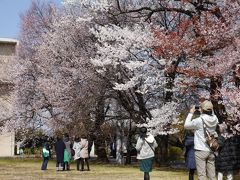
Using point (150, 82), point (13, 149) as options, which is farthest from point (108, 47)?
point (13, 149)

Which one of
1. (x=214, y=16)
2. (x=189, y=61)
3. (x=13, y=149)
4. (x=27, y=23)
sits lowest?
(x=13, y=149)

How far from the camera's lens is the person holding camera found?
27.1ft

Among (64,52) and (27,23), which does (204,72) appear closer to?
(64,52)

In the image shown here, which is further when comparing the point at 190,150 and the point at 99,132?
the point at 99,132

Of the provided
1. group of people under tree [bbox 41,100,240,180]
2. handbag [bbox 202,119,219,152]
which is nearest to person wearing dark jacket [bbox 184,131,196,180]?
group of people under tree [bbox 41,100,240,180]

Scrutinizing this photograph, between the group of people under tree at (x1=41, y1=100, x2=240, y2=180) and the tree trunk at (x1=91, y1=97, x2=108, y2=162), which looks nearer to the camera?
the group of people under tree at (x1=41, y1=100, x2=240, y2=180)

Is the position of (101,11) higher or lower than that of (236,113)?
higher

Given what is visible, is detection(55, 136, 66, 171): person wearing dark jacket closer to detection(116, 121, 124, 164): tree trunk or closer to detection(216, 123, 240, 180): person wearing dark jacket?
detection(216, 123, 240, 180): person wearing dark jacket

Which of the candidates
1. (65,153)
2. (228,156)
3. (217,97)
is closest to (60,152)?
(65,153)

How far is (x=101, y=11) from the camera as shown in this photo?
81.1ft

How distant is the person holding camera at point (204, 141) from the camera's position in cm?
827

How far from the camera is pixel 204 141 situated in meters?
8.30

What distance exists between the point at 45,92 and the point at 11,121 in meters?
7.02

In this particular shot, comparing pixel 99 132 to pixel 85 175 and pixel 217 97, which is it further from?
pixel 217 97
